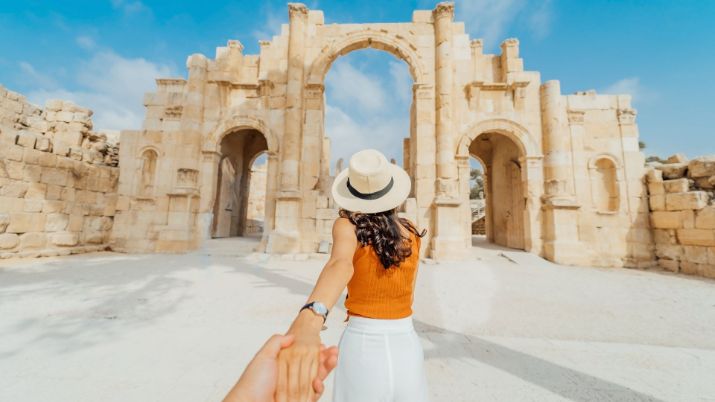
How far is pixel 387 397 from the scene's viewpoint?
1217mm

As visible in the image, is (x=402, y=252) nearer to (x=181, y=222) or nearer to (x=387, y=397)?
(x=387, y=397)

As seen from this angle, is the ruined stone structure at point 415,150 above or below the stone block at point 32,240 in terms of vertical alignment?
above

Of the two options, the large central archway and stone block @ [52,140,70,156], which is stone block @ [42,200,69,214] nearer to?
stone block @ [52,140,70,156]

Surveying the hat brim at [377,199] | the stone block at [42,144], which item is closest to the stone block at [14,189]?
the stone block at [42,144]

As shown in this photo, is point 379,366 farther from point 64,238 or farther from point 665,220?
point 665,220

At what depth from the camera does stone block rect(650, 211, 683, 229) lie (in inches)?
307

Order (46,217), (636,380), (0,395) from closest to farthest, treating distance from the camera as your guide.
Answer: (0,395) < (636,380) < (46,217)

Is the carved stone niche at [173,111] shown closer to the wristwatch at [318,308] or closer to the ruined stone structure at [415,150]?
the ruined stone structure at [415,150]

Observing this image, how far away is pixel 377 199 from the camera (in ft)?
4.51

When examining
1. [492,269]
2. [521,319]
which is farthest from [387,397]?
[492,269]

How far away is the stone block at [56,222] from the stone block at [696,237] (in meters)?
17.3

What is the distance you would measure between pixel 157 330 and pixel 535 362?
3.97 meters

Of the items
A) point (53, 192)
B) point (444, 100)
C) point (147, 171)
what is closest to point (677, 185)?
point (444, 100)

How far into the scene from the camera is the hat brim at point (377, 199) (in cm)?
135
